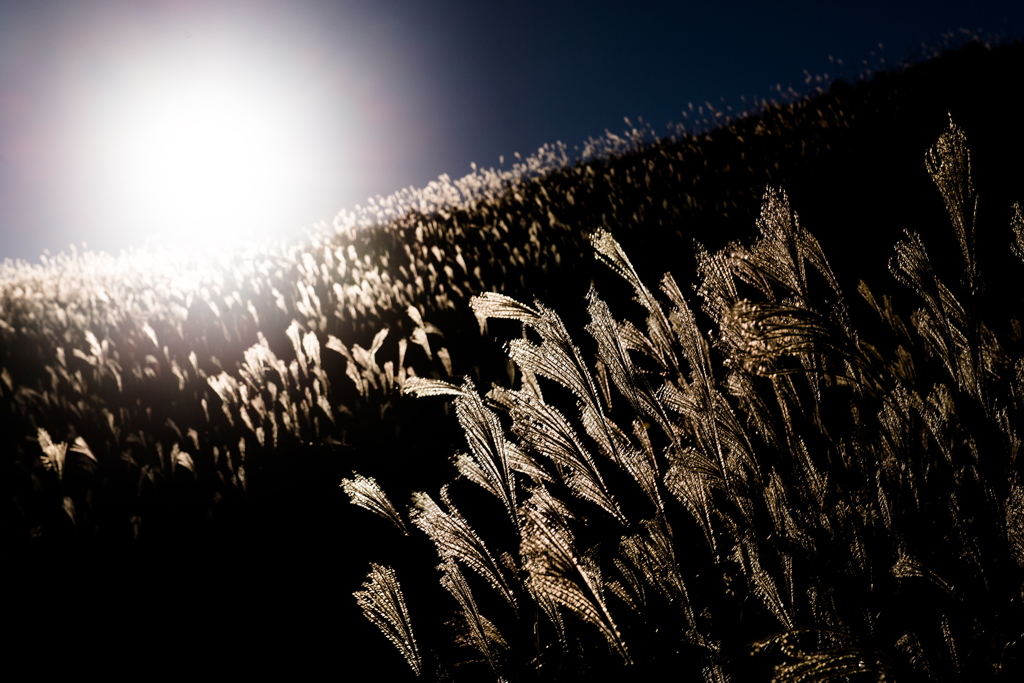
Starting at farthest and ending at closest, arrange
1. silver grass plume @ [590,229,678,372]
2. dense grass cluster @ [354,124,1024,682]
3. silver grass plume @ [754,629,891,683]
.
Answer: silver grass plume @ [590,229,678,372] → dense grass cluster @ [354,124,1024,682] → silver grass plume @ [754,629,891,683]

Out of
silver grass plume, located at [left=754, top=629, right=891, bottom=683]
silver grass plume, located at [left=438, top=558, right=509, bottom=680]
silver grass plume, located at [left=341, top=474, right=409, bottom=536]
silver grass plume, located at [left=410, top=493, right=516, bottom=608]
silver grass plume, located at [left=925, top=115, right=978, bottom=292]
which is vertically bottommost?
silver grass plume, located at [left=754, top=629, right=891, bottom=683]

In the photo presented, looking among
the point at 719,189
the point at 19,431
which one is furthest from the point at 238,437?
the point at 719,189

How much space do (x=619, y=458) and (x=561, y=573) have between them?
20 cm

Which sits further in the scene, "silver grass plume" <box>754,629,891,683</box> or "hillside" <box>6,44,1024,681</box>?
"hillside" <box>6,44,1024,681</box>

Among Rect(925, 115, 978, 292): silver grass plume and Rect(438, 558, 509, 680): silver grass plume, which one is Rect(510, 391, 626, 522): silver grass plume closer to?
Rect(438, 558, 509, 680): silver grass plume

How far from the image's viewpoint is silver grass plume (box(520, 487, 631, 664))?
787 mm

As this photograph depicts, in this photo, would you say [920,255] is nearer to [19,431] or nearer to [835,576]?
[835,576]

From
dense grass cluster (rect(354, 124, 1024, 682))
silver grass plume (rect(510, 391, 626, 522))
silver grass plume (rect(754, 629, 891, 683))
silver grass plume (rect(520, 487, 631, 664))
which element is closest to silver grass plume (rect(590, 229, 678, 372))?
dense grass cluster (rect(354, 124, 1024, 682))

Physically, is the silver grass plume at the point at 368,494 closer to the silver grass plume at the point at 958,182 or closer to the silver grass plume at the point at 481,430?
the silver grass plume at the point at 481,430

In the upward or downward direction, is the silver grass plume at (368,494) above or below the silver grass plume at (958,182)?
below

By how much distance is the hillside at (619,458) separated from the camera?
2.73 feet

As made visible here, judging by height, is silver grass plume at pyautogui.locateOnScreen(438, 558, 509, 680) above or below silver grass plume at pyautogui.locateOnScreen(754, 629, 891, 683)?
above

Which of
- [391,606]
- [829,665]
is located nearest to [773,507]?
[829,665]

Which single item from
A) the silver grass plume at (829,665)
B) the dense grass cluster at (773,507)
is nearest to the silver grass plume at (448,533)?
the dense grass cluster at (773,507)
